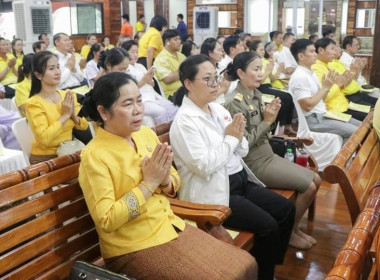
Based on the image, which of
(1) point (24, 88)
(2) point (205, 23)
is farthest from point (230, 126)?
(2) point (205, 23)

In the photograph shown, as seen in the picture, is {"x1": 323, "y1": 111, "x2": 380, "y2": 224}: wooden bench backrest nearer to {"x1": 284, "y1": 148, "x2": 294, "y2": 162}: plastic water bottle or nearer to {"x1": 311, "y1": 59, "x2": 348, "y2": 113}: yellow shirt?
{"x1": 284, "y1": 148, "x2": 294, "y2": 162}: plastic water bottle

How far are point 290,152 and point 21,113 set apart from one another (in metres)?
2.30

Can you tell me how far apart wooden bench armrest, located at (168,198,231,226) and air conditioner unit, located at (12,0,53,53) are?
6.44m

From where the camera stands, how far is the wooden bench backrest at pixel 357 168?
184 centimetres

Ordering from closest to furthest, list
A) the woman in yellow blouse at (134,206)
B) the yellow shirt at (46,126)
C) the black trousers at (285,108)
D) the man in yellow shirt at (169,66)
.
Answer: the woman in yellow blouse at (134,206) → the yellow shirt at (46,126) → the man in yellow shirt at (169,66) → the black trousers at (285,108)

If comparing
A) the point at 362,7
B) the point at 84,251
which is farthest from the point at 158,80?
the point at 362,7

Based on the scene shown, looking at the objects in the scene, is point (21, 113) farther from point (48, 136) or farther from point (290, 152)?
point (290, 152)

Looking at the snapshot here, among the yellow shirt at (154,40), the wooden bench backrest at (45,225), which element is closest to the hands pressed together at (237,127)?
the wooden bench backrest at (45,225)

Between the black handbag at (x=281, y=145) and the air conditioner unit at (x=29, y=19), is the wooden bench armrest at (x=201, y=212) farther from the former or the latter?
the air conditioner unit at (x=29, y=19)

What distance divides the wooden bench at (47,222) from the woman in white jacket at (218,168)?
0.72 feet

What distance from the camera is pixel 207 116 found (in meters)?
2.26

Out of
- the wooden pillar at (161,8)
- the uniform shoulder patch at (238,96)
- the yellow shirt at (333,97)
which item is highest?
the wooden pillar at (161,8)

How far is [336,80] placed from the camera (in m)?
4.03

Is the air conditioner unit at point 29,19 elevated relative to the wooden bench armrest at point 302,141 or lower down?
elevated
